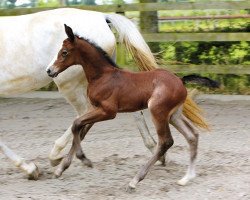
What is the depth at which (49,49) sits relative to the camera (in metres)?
5.62

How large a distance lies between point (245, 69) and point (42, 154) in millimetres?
4186

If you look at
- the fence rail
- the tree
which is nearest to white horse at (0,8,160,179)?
the fence rail

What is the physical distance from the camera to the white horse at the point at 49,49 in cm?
558

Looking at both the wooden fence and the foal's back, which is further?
the wooden fence

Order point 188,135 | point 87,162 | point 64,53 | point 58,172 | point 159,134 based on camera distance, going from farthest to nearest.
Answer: point 87,162
point 58,172
point 188,135
point 64,53
point 159,134

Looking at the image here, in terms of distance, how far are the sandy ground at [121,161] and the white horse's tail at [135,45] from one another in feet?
3.10

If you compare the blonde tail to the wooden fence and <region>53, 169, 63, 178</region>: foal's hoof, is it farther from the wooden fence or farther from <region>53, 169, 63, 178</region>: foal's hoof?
the wooden fence

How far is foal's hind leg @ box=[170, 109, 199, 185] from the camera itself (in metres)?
4.93

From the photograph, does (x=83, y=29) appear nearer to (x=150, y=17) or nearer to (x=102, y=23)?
(x=102, y=23)

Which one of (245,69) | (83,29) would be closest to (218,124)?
(245,69)

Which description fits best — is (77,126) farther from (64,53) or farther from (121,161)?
(121,161)

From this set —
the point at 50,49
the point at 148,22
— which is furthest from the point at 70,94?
the point at 148,22

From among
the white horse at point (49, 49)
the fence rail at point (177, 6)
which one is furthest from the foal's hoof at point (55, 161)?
the fence rail at point (177, 6)

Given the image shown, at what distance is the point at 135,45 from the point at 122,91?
919mm
